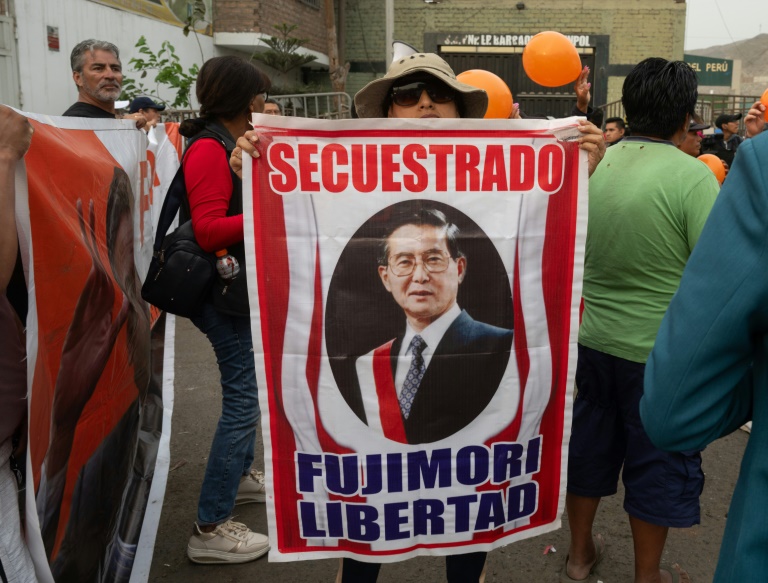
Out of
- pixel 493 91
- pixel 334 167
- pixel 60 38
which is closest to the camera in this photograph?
pixel 334 167

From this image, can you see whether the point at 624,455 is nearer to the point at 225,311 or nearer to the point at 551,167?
the point at 551,167

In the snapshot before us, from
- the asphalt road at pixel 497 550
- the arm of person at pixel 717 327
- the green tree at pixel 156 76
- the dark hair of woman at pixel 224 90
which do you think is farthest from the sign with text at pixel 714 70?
the arm of person at pixel 717 327

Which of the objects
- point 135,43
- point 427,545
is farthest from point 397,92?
point 135,43

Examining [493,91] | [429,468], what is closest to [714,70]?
[493,91]

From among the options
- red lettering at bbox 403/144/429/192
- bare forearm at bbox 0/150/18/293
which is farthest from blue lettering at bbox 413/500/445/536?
bare forearm at bbox 0/150/18/293

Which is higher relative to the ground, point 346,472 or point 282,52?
point 282,52

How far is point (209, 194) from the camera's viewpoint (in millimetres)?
2725

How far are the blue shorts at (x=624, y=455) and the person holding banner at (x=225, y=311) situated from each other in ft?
4.14

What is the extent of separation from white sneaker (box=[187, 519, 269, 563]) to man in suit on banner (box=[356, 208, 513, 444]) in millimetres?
1201

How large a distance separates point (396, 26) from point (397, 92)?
16010 millimetres

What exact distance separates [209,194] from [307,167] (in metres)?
0.77

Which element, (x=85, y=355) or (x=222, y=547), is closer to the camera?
(x=85, y=355)

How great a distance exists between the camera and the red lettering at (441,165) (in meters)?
2.09

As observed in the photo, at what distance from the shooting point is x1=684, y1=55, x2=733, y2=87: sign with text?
32125 millimetres
